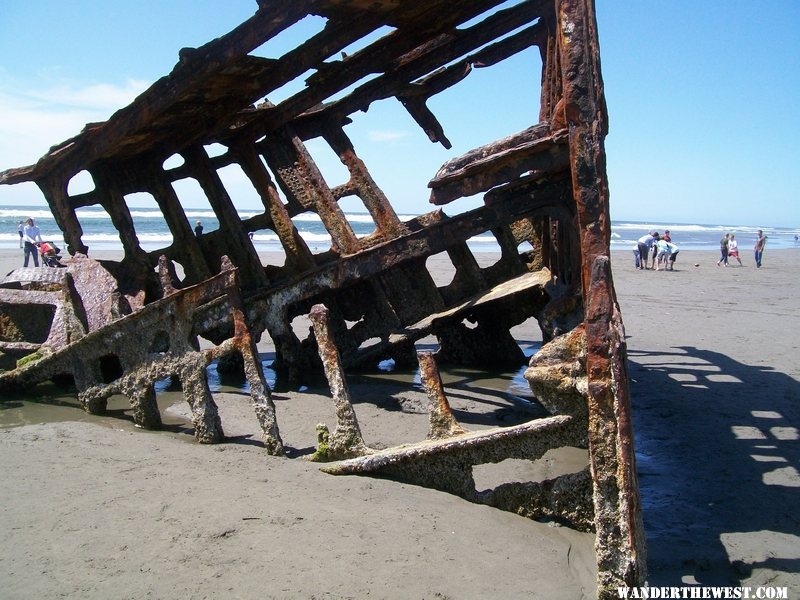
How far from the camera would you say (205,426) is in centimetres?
487

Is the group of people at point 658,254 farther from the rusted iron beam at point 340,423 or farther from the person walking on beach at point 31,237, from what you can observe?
the rusted iron beam at point 340,423

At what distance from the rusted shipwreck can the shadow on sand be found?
0.66m

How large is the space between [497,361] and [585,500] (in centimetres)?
447

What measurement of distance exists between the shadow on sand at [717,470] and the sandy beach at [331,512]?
0.06ft

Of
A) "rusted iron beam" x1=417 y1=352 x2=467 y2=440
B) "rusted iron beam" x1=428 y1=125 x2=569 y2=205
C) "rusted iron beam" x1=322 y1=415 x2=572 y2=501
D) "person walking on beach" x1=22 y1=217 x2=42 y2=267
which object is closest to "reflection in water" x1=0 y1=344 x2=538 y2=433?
"rusted iron beam" x1=322 y1=415 x2=572 y2=501

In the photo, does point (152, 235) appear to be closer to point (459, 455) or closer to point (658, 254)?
point (658, 254)

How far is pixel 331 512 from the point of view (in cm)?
368

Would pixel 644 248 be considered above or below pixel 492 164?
below

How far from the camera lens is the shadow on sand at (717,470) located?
12.1ft

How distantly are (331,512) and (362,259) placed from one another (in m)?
2.49

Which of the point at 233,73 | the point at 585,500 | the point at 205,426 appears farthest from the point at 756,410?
the point at 233,73

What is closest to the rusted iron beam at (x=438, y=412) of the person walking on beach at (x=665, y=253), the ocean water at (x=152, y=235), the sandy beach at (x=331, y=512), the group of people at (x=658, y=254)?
the sandy beach at (x=331, y=512)

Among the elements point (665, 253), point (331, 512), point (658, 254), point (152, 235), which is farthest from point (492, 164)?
point (152, 235)

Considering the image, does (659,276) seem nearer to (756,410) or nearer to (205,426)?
(756,410)
